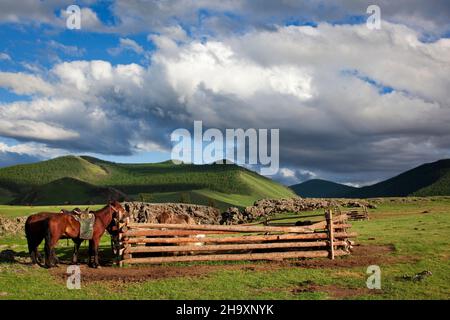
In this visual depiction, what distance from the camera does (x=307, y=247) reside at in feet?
65.3

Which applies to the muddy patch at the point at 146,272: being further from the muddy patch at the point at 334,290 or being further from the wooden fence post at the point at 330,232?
the muddy patch at the point at 334,290

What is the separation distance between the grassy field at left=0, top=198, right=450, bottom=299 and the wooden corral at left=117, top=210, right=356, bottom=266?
554mm

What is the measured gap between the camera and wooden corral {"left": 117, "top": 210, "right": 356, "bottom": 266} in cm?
1827

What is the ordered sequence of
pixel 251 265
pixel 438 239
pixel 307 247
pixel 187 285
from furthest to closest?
pixel 438 239 < pixel 307 247 < pixel 251 265 < pixel 187 285

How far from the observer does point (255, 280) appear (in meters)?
15.0

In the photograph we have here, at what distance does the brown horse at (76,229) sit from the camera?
16453 mm

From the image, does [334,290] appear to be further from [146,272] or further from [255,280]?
[146,272]

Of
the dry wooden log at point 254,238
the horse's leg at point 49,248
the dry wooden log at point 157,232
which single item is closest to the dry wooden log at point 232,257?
the dry wooden log at point 254,238

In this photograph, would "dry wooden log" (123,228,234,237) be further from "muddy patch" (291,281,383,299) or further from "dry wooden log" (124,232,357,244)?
"muddy patch" (291,281,383,299)

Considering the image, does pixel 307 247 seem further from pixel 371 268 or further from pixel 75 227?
pixel 75 227

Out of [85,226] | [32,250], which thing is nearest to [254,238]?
[85,226]
